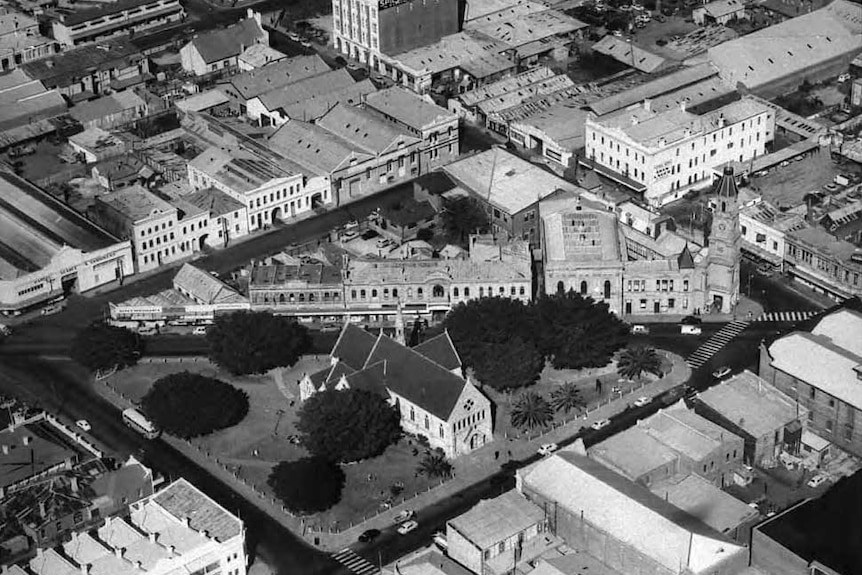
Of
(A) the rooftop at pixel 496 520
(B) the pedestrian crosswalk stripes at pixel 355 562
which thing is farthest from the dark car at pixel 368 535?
(A) the rooftop at pixel 496 520

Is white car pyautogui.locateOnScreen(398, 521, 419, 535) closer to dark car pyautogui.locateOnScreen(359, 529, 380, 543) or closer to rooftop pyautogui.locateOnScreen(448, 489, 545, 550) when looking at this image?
dark car pyautogui.locateOnScreen(359, 529, 380, 543)

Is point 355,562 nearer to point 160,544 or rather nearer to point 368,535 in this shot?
point 368,535

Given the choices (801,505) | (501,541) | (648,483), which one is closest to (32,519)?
(501,541)

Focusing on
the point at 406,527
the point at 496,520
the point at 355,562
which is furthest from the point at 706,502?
the point at 355,562

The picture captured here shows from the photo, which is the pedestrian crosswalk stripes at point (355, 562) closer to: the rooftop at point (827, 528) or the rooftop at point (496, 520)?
the rooftop at point (496, 520)

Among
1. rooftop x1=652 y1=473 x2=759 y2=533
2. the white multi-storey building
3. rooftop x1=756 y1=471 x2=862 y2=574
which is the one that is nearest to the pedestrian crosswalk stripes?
the white multi-storey building
